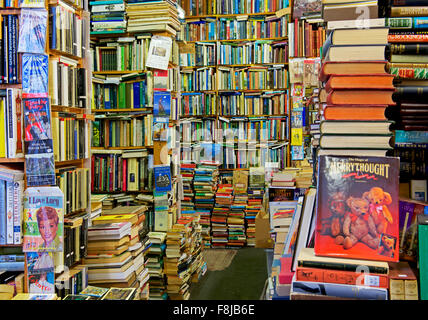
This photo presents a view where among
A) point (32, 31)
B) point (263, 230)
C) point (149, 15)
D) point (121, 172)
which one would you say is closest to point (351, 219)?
point (32, 31)

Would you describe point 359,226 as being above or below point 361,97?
below

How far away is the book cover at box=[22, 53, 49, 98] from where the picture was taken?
6.23 feet

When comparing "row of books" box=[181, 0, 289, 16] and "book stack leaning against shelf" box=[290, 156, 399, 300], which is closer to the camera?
"book stack leaning against shelf" box=[290, 156, 399, 300]

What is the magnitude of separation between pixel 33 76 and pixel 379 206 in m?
1.57

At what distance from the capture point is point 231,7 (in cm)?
610

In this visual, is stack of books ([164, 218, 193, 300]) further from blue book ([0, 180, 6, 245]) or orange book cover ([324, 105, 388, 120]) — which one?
orange book cover ([324, 105, 388, 120])

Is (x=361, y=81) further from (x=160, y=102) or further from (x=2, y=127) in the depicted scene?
(x=160, y=102)

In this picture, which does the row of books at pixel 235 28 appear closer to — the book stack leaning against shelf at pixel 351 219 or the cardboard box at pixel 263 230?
the cardboard box at pixel 263 230

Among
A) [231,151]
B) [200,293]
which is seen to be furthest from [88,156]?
[231,151]

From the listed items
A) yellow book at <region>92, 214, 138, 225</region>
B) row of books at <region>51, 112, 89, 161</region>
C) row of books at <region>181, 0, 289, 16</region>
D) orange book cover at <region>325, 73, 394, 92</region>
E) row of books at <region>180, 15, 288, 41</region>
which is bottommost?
yellow book at <region>92, 214, 138, 225</region>

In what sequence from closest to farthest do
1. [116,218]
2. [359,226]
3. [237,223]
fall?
[359,226] < [116,218] < [237,223]

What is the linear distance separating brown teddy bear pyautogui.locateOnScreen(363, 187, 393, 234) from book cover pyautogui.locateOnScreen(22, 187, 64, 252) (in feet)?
4.55

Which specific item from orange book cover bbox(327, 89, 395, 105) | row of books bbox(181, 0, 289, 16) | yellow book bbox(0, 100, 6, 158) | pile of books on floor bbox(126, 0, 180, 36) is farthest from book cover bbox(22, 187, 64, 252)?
row of books bbox(181, 0, 289, 16)
